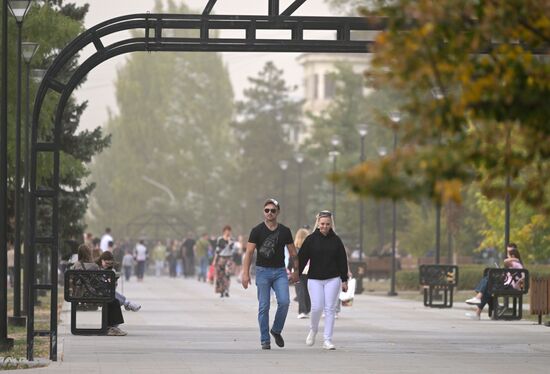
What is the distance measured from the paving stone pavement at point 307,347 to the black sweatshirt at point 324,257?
0.91m

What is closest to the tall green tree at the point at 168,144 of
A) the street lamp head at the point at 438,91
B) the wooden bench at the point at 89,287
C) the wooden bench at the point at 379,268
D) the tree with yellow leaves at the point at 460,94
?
the wooden bench at the point at 379,268

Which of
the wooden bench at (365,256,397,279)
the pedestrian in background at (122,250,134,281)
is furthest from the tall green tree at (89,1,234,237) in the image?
the wooden bench at (365,256,397,279)

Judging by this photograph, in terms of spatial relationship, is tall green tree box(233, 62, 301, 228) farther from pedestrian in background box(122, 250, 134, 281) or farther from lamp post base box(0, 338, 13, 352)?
lamp post base box(0, 338, 13, 352)

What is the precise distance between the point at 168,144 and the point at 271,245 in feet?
382

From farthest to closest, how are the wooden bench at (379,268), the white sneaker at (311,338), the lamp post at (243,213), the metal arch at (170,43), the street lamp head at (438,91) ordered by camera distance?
the lamp post at (243,213)
the wooden bench at (379,268)
the white sneaker at (311,338)
the metal arch at (170,43)
the street lamp head at (438,91)

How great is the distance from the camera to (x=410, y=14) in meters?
8.61

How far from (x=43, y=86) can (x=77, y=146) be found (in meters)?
22.8

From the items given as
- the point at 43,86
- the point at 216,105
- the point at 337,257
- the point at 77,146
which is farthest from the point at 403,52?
the point at 216,105

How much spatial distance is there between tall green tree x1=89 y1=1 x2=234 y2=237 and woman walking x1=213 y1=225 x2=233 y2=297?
269 feet

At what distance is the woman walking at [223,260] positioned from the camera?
40.8 meters

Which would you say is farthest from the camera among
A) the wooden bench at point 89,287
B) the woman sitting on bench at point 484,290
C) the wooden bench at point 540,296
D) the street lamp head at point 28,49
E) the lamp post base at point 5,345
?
the woman sitting on bench at point 484,290

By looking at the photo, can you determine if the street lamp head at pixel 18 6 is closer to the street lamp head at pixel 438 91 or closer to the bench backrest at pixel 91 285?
the bench backrest at pixel 91 285

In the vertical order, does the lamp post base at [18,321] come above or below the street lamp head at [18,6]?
below

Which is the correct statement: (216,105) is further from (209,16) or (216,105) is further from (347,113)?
(209,16)
